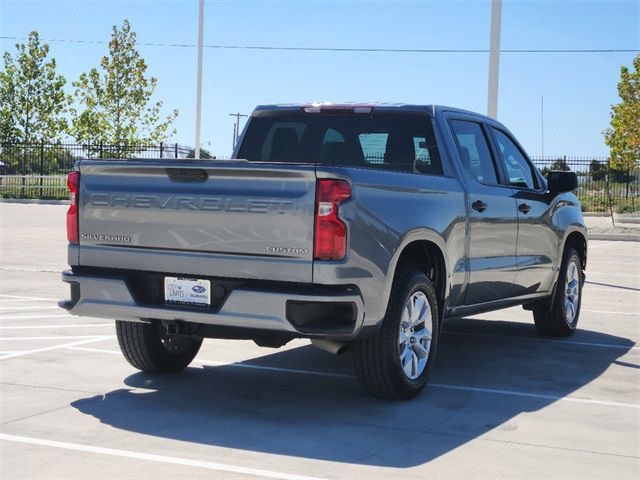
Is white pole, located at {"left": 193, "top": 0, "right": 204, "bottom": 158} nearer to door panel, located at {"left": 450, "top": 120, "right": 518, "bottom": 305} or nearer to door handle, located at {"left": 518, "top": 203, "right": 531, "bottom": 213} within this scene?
door handle, located at {"left": 518, "top": 203, "right": 531, "bottom": 213}

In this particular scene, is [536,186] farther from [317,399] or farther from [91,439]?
[91,439]

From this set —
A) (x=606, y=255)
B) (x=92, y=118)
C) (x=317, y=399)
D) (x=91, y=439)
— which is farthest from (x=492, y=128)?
(x=92, y=118)

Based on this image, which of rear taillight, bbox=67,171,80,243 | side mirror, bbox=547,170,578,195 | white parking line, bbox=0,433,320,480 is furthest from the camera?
side mirror, bbox=547,170,578,195

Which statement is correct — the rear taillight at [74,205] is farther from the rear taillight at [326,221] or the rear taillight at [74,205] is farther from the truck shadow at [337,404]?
the rear taillight at [326,221]

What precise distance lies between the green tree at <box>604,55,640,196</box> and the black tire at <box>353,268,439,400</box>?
3850 centimetres

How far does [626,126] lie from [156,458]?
45.9 meters

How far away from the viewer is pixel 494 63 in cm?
1784

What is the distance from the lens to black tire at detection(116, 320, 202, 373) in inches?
292

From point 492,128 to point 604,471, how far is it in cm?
411

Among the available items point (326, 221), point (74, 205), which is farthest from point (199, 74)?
point (326, 221)

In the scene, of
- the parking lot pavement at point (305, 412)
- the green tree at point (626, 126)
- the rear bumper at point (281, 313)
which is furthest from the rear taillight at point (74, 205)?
the green tree at point (626, 126)

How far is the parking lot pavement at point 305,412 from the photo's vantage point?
5.34 m

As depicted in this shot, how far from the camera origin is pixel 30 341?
8.86 m

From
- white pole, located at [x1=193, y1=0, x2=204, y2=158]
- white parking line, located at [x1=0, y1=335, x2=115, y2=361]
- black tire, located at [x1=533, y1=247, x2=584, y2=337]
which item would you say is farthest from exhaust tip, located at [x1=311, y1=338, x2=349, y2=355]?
white pole, located at [x1=193, y1=0, x2=204, y2=158]
